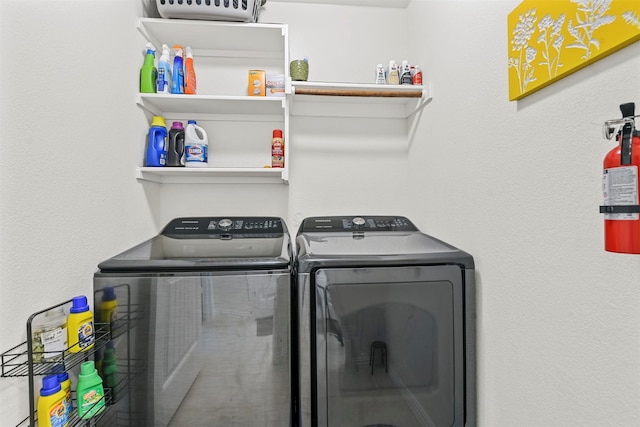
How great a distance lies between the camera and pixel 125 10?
163cm

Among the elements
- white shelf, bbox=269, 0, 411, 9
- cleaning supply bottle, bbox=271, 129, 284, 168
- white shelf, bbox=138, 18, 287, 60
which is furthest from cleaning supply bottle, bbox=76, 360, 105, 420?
white shelf, bbox=269, 0, 411, 9

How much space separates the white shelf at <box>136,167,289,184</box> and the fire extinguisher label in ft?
4.67

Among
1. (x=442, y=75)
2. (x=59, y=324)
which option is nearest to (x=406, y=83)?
(x=442, y=75)

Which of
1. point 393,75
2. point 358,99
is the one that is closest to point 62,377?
point 358,99

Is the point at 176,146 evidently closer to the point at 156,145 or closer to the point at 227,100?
the point at 156,145

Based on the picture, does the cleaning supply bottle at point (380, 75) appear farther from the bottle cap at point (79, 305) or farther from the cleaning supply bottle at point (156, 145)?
the bottle cap at point (79, 305)

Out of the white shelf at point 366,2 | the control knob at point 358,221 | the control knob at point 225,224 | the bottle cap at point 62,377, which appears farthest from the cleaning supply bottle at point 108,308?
the white shelf at point 366,2

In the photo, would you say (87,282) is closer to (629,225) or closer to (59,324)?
(59,324)

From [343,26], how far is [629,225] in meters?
2.09

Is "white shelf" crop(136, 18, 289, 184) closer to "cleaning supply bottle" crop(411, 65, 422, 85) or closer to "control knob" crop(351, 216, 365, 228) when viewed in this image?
"control knob" crop(351, 216, 365, 228)

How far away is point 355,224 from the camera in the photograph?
197 centimetres

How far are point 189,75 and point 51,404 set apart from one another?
166 cm

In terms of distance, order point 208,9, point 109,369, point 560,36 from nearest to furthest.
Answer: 1. point 560,36
2. point 109,369
3. point 208,9

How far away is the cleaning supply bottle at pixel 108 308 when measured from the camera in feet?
4.13
